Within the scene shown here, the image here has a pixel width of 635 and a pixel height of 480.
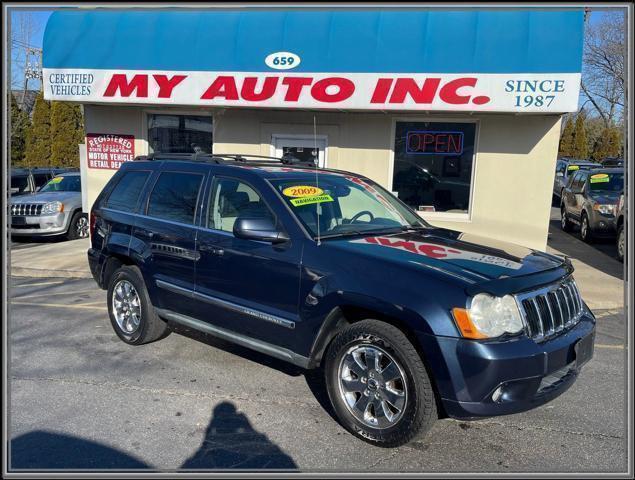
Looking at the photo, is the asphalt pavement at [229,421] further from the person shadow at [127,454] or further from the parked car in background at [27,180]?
the parked car in background at [27,180]

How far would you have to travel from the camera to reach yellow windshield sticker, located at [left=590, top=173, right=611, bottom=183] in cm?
1352

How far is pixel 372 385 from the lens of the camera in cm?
346

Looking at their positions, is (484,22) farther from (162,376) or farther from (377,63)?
(162,376)

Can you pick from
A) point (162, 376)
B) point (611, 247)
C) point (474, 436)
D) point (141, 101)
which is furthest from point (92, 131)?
point (611, 247)

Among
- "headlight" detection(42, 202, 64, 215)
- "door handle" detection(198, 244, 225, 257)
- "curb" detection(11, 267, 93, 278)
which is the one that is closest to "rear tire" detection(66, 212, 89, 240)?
"headlight" detection(42, 202, 64, 215)

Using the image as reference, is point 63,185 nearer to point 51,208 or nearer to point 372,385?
point 51,208

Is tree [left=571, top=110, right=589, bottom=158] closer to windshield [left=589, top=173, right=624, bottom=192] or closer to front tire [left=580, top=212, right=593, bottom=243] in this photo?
windshield [left=589, top=173, right=624, bottom=192]

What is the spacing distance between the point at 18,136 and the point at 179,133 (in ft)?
73.4

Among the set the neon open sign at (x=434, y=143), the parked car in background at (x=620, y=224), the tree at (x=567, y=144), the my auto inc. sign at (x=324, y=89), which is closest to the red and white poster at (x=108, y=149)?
the my auto inc. sign at (x=324, y=89)

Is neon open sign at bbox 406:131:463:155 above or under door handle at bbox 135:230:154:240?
above

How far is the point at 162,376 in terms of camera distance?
4578 millimetres

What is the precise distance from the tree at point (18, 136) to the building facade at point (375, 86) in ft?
68.6

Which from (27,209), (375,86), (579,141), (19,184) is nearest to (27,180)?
(19,184)

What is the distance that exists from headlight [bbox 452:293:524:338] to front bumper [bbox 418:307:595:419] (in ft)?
0.20
